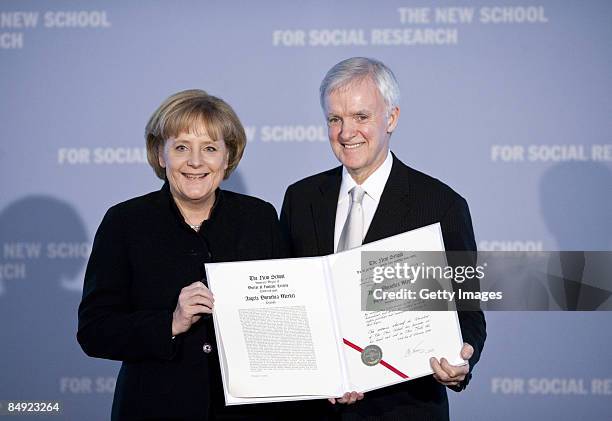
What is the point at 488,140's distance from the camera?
12.9 feet

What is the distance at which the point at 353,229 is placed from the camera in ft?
7.78

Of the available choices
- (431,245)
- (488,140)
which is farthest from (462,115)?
(431,245)

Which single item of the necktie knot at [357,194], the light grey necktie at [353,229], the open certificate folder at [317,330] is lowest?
the open certificate folder at [317,330]

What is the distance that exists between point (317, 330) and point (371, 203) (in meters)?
0.54

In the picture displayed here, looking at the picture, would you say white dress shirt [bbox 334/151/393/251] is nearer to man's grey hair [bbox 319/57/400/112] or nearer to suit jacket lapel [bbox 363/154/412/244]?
suit jacket lapel [bbox 363/154/412/244]

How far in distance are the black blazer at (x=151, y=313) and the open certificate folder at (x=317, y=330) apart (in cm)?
11

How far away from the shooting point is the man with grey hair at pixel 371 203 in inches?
91.8

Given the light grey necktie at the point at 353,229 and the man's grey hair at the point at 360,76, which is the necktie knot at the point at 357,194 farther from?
the man's grey hair at the point at 360,76

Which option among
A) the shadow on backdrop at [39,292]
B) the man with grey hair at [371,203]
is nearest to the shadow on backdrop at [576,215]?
the man with grey hair at [371,203]

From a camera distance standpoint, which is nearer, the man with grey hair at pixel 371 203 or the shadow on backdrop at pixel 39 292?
the man with grey hair at pixel 371 203

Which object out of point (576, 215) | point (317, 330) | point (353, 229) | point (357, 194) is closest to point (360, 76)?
point (357, 194)

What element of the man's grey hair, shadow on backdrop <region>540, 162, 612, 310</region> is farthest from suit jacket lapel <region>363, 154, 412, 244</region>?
shadow on backdrop <region>540, 162, 612, 310</region>

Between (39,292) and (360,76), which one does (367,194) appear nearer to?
A: (360,76)

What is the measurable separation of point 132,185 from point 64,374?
Answer: 109cm
